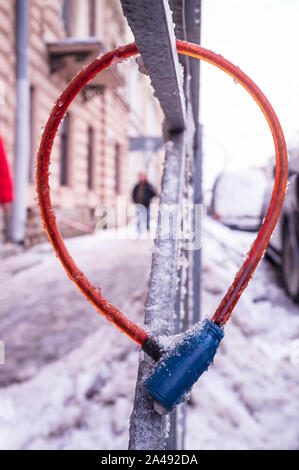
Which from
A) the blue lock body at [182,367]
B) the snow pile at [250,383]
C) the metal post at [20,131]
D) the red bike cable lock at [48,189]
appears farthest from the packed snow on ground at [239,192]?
the blue lock body at [182,367]

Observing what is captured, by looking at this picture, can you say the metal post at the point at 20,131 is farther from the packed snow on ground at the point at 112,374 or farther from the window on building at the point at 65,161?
the window on building at the point at 65,161

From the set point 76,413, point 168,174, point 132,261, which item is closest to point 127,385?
point 76,413

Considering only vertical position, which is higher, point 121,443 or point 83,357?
point 83,357

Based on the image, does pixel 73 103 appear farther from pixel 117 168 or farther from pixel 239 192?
pixel 117 168

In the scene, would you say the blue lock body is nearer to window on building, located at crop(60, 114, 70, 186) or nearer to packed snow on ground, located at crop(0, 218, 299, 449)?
packed snow on ground, located at crop(0, 218, 299, 449)

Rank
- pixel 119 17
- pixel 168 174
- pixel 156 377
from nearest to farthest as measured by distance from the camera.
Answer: pixel 156 377, pixel 168 174, pixel 119 17

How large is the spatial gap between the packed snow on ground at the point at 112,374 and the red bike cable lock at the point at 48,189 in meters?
0.37

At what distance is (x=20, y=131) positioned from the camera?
662cm

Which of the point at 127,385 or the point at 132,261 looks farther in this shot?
the point at 132,261

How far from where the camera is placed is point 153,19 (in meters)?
0.67

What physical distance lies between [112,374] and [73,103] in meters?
7.65

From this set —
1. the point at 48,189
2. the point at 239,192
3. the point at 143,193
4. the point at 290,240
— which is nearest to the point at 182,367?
the point at 48,189
